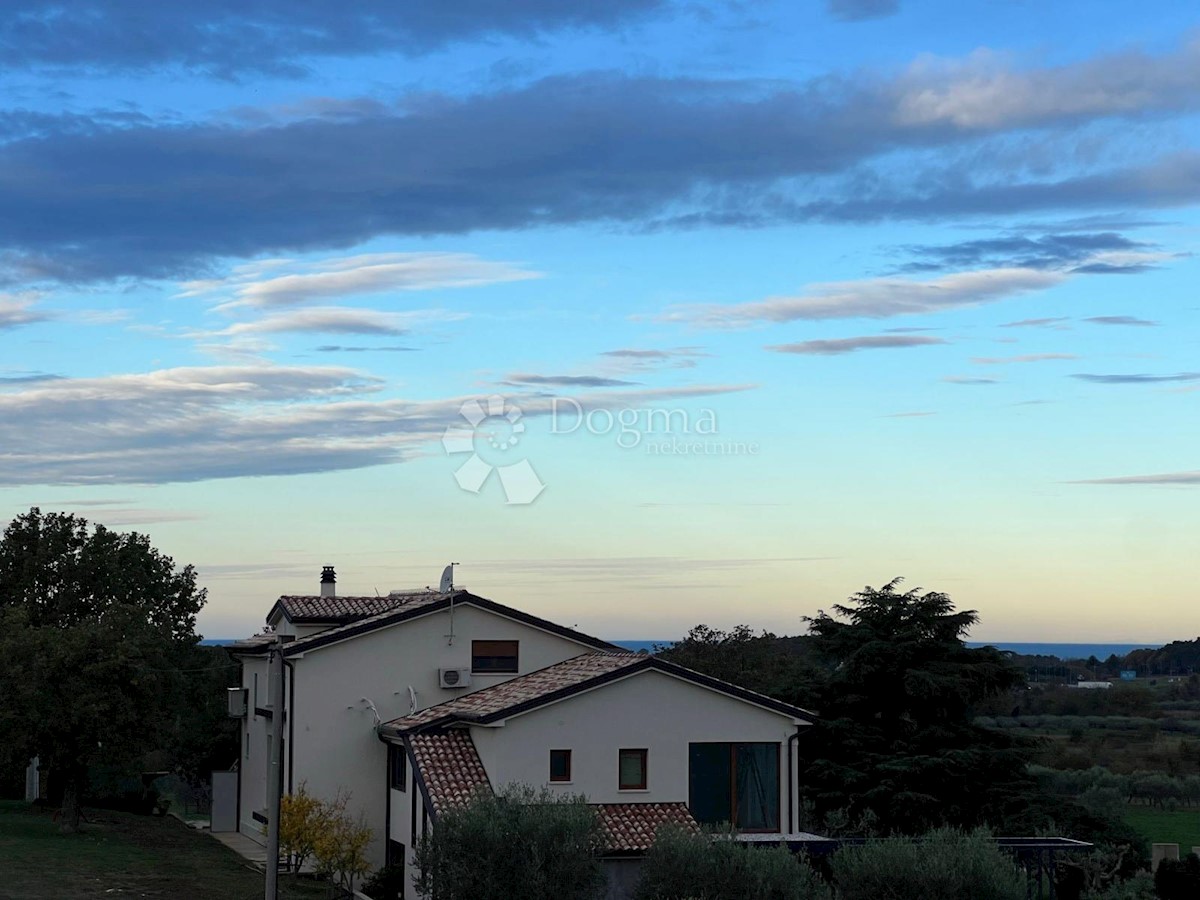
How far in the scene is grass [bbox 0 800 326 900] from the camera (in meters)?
31.4

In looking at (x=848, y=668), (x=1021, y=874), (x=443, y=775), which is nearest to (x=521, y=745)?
(x=443, y=775)

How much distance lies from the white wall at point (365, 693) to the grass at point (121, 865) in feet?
8.56

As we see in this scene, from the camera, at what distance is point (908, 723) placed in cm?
4269

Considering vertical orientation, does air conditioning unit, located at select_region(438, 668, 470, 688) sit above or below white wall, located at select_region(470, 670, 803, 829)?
above

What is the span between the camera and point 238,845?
42812 mm

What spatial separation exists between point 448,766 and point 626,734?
404 cm

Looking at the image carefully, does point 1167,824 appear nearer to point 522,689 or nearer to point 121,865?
point 522,689

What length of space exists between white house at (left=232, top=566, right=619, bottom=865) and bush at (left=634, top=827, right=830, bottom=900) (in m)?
14.0

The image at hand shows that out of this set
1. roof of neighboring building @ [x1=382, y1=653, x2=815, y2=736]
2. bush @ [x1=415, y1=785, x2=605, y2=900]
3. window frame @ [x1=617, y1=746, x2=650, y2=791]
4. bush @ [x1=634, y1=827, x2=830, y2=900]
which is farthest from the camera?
window frame @ [x1=617, y1=746, x2=650, y2=791]

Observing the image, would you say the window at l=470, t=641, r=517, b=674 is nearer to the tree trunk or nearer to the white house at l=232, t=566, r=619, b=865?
the white house at l=232, t=566, r=619, b=865

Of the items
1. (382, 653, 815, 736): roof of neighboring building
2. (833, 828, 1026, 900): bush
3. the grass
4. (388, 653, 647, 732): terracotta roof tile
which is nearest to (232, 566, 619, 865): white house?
(388, 653, 647, 732): terracotta roof tile

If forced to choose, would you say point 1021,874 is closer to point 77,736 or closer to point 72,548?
point 77,736

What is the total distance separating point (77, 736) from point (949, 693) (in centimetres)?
2521

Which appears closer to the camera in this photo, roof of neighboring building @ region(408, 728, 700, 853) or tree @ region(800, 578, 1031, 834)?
roof of neighboring building @ region(408, 728, 700, 853)
